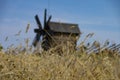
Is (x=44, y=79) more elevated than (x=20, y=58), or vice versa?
(x=20, y=58)

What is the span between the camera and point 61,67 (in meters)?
2.07

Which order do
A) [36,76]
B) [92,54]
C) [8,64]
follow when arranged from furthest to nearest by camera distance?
[92,54] < [8,64] < [36,76]

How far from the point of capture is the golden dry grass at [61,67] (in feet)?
6.57

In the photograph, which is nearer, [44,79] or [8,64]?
[44,79]

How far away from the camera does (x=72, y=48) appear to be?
2393mm

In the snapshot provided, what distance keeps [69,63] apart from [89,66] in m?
0.14

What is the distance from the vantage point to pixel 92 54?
2289mm

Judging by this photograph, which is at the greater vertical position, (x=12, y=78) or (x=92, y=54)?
(x=92, y=54)

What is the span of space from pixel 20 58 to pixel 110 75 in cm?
65

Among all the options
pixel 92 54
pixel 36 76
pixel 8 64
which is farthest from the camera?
pixel 92 54

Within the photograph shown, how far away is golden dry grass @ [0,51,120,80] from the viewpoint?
200 cm

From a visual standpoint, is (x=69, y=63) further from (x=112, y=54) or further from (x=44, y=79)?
(x=112, y=54)

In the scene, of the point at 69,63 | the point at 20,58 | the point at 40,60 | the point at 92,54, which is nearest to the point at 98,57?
the point at 92,54

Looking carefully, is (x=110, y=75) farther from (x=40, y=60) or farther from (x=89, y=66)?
(x=40, y=60)
